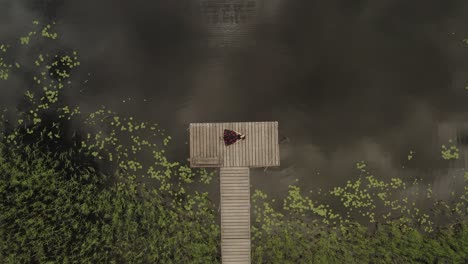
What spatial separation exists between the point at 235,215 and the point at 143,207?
3.77 meters

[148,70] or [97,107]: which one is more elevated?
[148,70]

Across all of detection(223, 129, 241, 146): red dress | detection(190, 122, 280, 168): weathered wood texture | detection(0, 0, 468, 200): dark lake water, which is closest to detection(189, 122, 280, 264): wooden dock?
detection(190, 122, 280, 168): weathered wood texture

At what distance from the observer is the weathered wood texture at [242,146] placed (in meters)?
13.4

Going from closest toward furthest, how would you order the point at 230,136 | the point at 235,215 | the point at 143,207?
the point at 230,136 → the point at 235,215 → the point at 143,207

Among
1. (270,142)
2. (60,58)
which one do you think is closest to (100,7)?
(60,58)

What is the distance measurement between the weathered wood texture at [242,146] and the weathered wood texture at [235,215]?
0.45 metres

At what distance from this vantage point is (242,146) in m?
13.5

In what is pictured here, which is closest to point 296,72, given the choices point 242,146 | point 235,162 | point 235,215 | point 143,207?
point 242,146

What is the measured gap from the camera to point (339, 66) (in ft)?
45.2

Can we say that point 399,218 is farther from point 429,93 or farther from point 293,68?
point 293,68

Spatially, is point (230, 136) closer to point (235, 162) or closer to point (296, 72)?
point (235, 162)

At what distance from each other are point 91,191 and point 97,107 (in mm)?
3473

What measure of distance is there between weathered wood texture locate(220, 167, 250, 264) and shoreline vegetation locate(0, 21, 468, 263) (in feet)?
1.13

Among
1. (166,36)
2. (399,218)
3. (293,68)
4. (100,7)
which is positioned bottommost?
(399,218)
